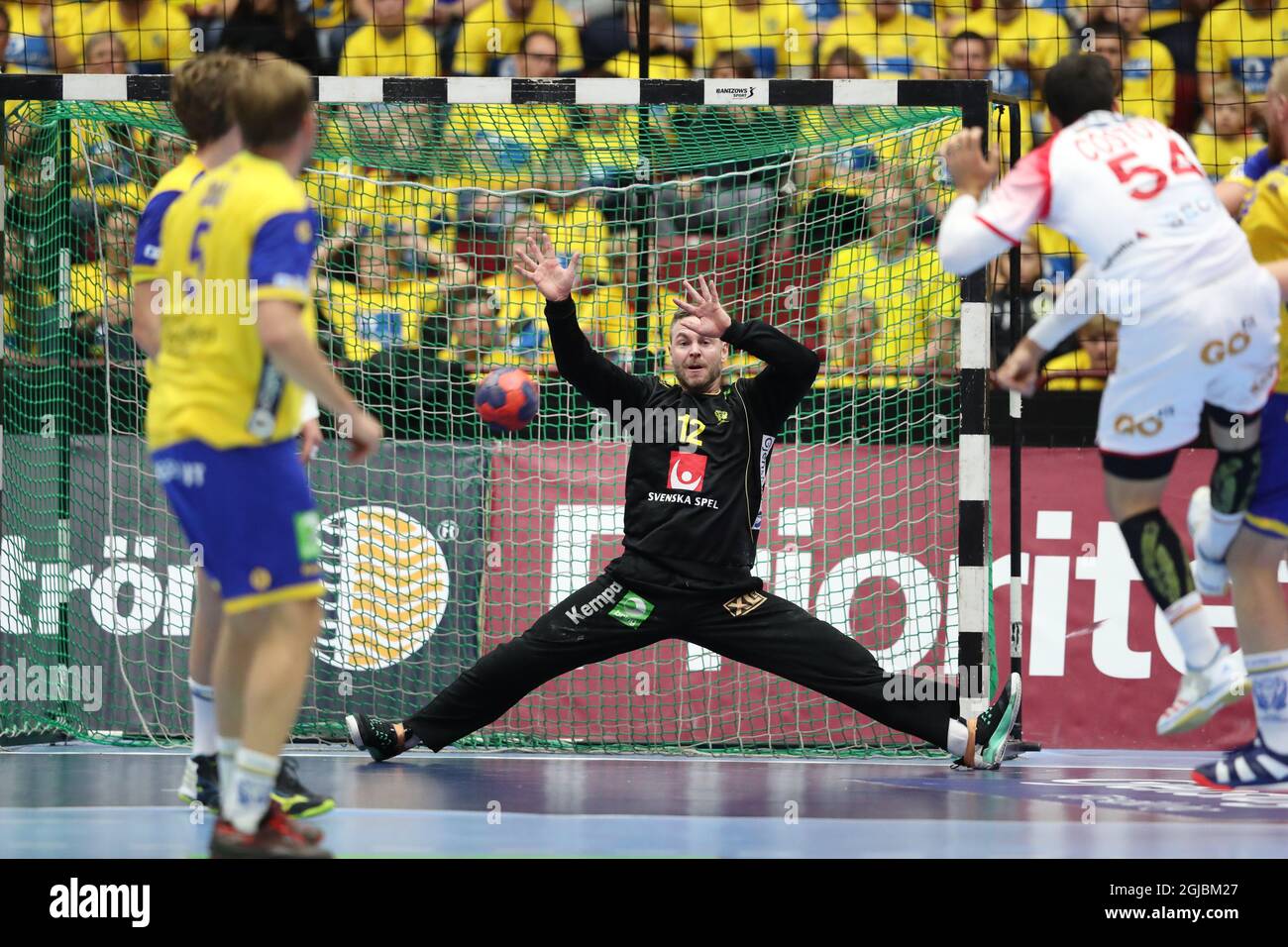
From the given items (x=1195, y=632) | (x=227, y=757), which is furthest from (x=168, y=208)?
(x=1195, y=632)

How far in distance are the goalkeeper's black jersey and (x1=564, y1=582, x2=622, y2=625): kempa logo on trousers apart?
100 mm

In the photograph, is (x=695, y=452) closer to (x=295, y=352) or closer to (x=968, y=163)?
(x=968, y=163)

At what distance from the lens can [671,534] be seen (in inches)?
262

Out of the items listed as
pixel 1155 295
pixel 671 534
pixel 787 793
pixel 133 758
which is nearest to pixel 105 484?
pixel 133 758

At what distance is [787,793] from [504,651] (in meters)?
Result: 1.42

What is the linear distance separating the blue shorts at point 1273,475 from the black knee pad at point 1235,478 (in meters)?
0.04

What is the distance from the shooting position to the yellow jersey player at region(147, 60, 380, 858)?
398cm

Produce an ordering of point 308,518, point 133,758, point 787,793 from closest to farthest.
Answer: point 308,518, point 787,793, point 133,758

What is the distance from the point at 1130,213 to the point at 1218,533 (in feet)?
4.03

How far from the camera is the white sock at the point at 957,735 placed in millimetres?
6504

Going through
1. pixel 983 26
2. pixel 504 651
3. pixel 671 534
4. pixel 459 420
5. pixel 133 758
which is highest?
pixel 983 26

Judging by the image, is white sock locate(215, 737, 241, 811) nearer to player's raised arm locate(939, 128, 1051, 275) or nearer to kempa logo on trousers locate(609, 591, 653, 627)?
kempa logo on trousers locate(609, 591, 653, 627)

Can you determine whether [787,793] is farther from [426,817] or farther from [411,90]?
[411,90]

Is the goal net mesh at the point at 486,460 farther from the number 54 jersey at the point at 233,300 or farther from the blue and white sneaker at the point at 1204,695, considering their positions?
the number 54 jersey at the point at 233,300
